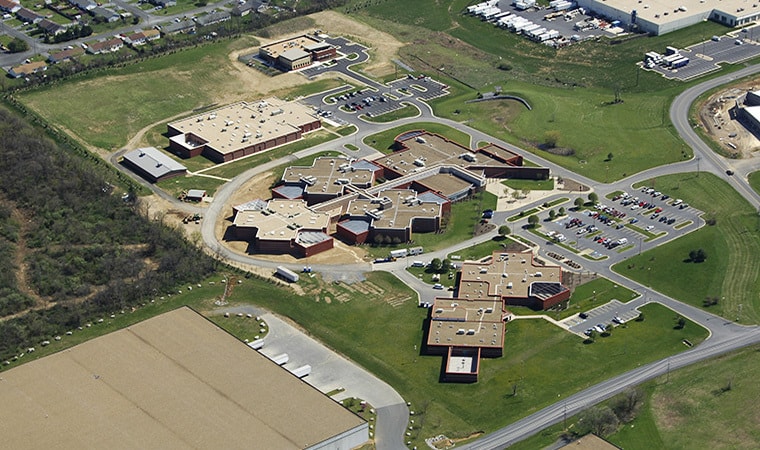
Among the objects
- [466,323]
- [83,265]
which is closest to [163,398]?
[83,265]

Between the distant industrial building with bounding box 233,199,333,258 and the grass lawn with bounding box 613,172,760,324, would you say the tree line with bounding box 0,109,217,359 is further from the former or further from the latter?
the grass lawn with bounding box 613,172,760,324

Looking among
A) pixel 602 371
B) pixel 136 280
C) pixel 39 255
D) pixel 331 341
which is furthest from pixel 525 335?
pixel 39 255

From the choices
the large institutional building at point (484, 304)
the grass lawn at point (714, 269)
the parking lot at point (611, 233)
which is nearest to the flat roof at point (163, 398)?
the large institutional building at point (484, 304)

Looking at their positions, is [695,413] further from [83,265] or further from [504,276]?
[83,265]

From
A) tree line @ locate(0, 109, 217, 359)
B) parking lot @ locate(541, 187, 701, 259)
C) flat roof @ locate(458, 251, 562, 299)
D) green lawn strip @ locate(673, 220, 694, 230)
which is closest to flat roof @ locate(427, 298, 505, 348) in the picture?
flat roof @ locate(458, 251, 562, 299)

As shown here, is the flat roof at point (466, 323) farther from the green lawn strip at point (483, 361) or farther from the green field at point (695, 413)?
the green field at point (695, 413)
